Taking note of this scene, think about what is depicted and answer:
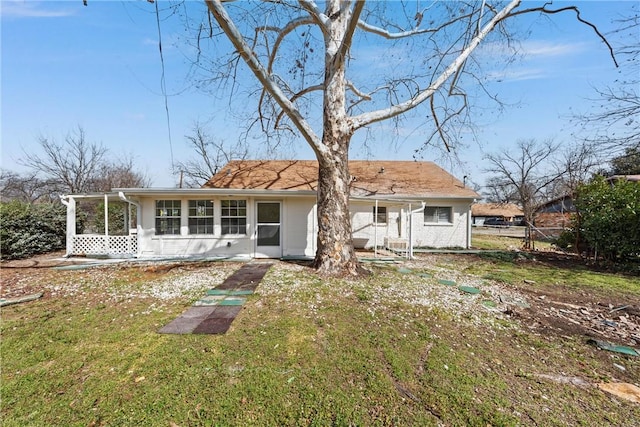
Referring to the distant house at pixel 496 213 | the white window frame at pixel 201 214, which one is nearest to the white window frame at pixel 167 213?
the white window frame at pixel 201 214

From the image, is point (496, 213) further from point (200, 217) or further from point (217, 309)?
point (217, 309)

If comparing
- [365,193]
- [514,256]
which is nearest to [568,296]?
[514,256]

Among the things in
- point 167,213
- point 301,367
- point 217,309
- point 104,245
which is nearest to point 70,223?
point 104,245

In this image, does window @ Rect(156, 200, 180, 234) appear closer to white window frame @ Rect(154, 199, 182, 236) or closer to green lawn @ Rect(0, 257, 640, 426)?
white window frame @ Rect(154, 199, 182, 236)

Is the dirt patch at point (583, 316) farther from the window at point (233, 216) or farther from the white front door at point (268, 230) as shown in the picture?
the window at point (233, 216)

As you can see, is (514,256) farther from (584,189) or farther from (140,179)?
(140,179)

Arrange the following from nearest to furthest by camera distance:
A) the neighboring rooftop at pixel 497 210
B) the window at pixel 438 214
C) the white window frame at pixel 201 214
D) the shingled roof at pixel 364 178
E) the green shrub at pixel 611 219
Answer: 1. the green shrub at pixel 611 219
2. the white window frame at pixel 201 214
3. the shingled roof at pixel 364 178
4. the window at pixel 438 214
5. the neighboring rooftop at pixel 497 210

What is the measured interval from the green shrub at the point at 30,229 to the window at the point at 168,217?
5.50 metres

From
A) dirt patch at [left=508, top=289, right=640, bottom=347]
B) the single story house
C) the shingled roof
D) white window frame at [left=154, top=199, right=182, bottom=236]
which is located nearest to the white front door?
the single story house

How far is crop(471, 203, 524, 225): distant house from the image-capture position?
50.7 meters

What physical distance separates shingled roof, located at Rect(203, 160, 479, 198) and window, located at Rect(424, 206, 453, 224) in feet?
2.73

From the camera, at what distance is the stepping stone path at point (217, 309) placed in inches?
164

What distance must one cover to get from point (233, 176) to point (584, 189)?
50.9 feet

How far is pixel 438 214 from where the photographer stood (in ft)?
46.3
